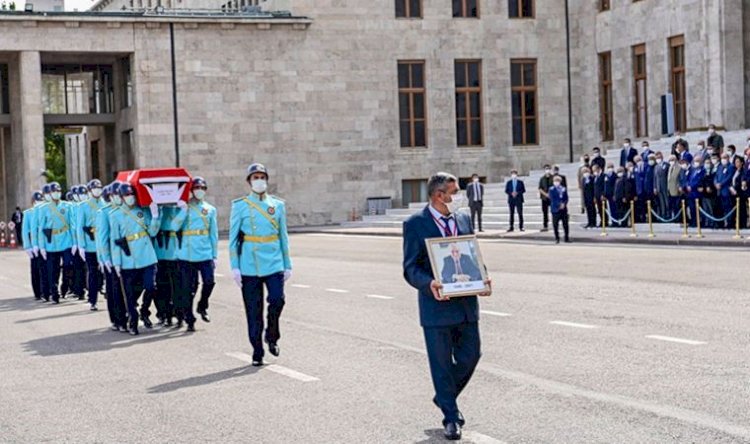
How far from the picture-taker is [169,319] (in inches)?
708

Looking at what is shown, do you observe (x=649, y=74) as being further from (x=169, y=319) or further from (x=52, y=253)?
(x=169, y=319)

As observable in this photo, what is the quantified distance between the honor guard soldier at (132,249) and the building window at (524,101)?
137 ft

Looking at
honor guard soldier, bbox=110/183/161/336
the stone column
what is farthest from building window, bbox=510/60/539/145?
honor guard soldier, bbox=110/183/161/336

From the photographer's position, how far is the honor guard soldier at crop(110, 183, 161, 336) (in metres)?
17.3

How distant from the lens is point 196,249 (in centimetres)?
1766

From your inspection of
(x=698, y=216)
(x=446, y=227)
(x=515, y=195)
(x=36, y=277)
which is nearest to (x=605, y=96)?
(x=515, y=195)

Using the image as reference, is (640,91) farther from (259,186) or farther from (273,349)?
(273,349)

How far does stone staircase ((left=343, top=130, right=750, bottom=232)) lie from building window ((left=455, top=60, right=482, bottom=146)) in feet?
8.01

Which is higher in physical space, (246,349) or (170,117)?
(170,117)

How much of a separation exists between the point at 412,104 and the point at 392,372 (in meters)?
45.3

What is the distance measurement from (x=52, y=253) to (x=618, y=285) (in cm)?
969

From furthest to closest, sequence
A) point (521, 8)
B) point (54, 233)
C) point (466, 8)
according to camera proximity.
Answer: point (521, 8) < point (466, 8) < point (54, 233)

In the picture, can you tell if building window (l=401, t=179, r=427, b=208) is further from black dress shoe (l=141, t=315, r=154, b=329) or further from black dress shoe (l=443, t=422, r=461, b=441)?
black dress shoe (l=443, t=422, r=461, b=441)

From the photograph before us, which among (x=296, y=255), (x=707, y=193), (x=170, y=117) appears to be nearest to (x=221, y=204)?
(x=170, y=117)
